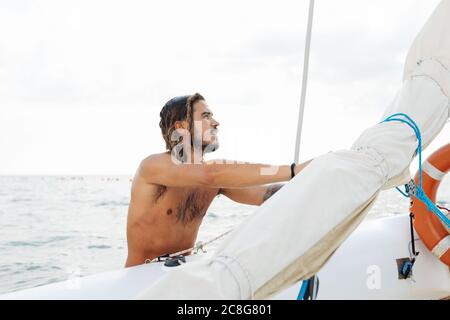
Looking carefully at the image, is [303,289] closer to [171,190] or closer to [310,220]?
[310,220]

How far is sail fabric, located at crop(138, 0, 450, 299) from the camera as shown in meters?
0.76

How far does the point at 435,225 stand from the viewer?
2.42 metres

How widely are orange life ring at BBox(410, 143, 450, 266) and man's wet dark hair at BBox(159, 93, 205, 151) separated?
4.00 ft

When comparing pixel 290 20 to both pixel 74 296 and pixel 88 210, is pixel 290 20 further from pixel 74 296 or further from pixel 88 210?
pixel 88 210

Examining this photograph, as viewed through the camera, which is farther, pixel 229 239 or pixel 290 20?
pixel 290 20

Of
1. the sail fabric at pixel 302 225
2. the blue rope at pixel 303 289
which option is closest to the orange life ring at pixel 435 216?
the sail fabric at pixel 302 225

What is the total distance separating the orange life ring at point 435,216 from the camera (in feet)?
7.91

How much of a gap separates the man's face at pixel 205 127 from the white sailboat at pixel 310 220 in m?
0.60

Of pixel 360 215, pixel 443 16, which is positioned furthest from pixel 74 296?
pixel 443 16

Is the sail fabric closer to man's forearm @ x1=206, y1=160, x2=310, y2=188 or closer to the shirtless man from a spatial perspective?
man's forearm @ x1=206, y1=160, x2=310, y2=188

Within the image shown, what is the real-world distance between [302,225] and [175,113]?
57.1 inches

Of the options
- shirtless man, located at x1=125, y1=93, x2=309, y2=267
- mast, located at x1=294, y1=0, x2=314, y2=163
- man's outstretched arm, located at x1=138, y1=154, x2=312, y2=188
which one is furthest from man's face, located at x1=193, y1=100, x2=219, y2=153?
mast, located at x1=294, y1=0, x2=314, y2=163

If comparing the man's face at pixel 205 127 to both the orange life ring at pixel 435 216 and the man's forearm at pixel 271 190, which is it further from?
the orange life ring at pixel 435 216
